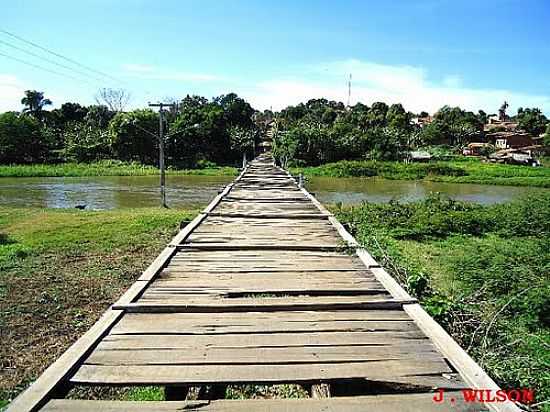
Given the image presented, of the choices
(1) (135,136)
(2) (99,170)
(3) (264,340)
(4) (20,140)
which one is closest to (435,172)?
(1) (135,136)

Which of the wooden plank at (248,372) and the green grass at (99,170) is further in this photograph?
the green grass at (99,170)

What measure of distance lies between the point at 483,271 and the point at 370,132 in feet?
152

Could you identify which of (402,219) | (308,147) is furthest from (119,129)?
(402,219)

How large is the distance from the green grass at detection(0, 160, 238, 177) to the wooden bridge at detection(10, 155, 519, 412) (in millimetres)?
35840

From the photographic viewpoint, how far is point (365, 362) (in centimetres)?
278

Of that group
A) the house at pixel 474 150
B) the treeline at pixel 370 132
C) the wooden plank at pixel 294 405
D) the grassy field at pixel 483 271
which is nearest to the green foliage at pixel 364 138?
the treeline at pixel 370 132

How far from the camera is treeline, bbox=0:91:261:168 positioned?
45938 mm

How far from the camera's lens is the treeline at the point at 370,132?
48781mm

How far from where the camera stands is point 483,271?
27.7ft

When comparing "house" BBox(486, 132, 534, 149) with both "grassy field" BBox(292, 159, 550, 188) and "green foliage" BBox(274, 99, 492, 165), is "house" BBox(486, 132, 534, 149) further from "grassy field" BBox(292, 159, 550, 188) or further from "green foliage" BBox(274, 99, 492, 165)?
"grassy field" BBox(292, 159, 550, 188)

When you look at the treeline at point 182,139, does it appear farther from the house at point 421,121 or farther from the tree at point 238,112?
the house at point 421,121

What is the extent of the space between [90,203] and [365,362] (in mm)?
A: 21480

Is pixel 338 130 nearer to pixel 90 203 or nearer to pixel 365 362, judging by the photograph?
pixel 90 203

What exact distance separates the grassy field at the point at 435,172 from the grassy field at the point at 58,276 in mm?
28124
